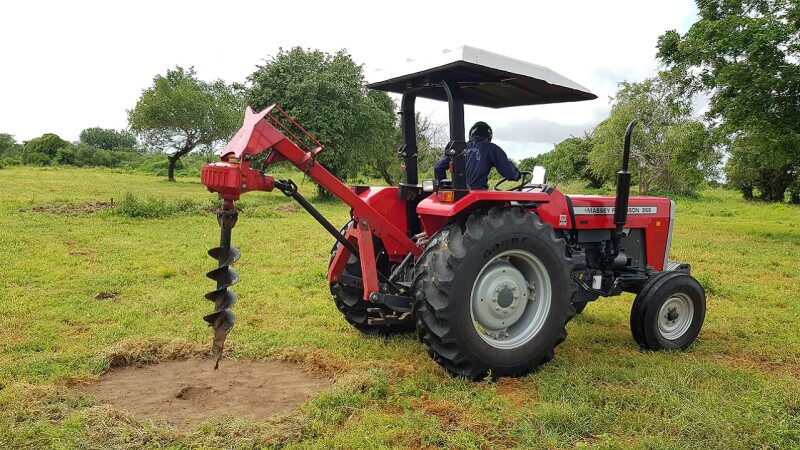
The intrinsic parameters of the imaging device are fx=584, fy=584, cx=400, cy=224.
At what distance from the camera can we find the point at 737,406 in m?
3.94

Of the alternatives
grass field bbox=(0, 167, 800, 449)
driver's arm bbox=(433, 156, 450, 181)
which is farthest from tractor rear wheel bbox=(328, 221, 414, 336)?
driver's arm bbox=(433, 156, 450, 181)

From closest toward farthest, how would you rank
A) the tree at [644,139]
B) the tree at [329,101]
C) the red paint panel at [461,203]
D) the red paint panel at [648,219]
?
the red paint panel at [461,203] → the red paint panel at [648,219] → the tree at [329,101] → the tree at [644,139]

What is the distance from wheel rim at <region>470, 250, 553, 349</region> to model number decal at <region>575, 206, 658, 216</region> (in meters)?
1.06

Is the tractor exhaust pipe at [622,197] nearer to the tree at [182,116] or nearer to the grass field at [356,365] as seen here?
the grass field at [356,365]

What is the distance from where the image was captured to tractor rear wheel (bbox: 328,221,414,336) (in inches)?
208

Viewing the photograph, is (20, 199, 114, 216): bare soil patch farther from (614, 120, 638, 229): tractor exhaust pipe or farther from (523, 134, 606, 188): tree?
(523, 134, 606, 188): tree

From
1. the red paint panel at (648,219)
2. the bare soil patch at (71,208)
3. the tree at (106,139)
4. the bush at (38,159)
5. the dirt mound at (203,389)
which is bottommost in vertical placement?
the dirt mound at (203,389)

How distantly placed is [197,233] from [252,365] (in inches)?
313

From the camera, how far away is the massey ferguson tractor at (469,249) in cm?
419

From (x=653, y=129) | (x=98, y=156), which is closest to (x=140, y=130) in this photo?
(x=98, y=156)

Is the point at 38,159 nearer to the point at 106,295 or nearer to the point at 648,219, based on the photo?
the point at 106,295

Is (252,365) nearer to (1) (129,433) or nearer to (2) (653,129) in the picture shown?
(1) (129,433)

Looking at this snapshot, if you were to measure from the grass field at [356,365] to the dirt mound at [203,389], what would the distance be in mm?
166

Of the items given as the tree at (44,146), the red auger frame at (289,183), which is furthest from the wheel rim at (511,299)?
the tree at (44,146)
